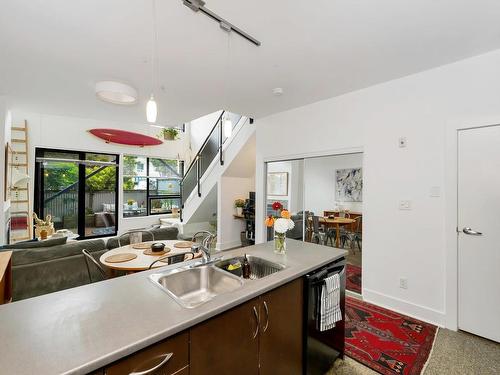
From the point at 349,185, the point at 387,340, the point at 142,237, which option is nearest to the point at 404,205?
the point at 349,185

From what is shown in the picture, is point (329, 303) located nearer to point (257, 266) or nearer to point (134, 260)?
point (257, 266)

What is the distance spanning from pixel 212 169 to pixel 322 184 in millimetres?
2980

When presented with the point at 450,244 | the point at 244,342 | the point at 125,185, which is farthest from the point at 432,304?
the point at 125,185

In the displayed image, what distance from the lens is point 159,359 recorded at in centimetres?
93

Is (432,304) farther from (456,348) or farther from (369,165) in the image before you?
(369,165)

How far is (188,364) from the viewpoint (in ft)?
3.32

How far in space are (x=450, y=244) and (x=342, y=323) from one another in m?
1.55

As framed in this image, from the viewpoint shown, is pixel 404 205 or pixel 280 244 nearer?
pixel 280 244

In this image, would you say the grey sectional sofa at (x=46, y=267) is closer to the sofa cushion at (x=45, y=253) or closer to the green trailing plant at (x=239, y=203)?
the sofa cushion at (x=45, y=253)

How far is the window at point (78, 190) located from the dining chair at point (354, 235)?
Answer: 5458 millimetres

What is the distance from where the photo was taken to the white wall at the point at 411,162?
2.47m

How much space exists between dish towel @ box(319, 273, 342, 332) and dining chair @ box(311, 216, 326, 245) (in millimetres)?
1998

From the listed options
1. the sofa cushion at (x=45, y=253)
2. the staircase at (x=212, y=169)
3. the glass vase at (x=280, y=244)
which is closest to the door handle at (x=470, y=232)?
the glass vase at (x=280, y=244)

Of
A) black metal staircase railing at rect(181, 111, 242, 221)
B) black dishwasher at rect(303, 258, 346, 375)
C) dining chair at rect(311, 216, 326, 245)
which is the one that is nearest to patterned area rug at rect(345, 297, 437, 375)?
black dishwasher at rect(303, 258, 346, 375)
